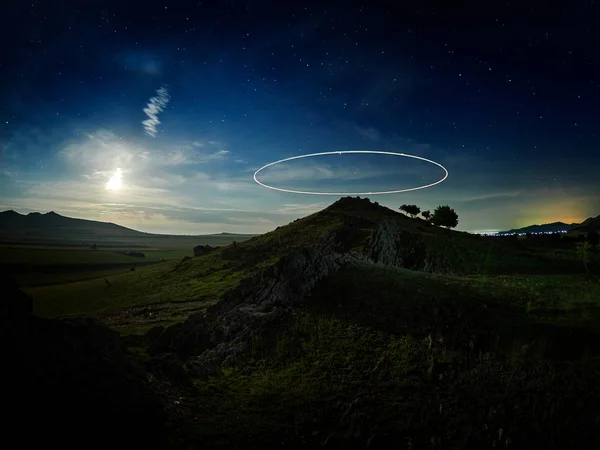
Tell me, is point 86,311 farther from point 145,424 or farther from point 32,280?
point 145,424

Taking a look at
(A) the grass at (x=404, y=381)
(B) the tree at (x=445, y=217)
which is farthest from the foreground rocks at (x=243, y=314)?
(B) the tree at (x=445, y=217)

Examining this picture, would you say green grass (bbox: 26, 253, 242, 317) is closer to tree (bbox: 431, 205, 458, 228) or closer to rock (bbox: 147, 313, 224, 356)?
rock (bbox: 147, 313, 224, 356)

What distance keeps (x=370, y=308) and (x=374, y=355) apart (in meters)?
4.94

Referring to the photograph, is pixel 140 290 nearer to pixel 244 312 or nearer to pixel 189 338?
pixel 189 338

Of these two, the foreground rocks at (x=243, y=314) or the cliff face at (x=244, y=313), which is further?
the cliff face at (x=244, y=313)

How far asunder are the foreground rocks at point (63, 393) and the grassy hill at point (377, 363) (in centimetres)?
173

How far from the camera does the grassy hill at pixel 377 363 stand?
1198 cm

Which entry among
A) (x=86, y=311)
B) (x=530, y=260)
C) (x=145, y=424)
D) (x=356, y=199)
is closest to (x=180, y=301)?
(x=86, y=311)

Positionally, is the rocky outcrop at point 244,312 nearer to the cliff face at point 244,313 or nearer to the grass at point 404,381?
the cliff face at point 244,313

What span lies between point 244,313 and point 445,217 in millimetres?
109719

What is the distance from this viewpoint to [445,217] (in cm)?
11762

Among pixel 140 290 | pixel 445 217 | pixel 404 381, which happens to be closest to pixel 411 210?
pixel 445 217

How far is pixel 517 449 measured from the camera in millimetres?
10781

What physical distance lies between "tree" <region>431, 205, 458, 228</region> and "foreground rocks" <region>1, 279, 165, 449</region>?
391 feet
